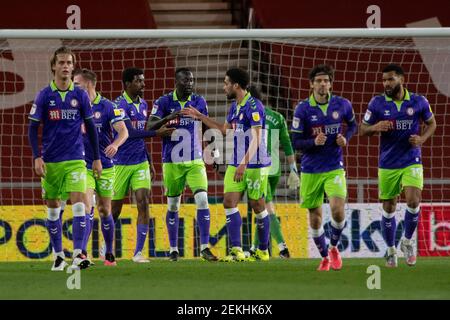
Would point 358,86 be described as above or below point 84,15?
below

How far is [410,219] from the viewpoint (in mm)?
11945

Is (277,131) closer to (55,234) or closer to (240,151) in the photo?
(240,151)

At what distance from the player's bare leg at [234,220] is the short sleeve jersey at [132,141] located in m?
1.17

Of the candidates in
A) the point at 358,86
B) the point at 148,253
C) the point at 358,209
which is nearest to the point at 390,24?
the point at 358,86

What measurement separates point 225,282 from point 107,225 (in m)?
3.16

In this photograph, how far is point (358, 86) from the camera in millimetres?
18000

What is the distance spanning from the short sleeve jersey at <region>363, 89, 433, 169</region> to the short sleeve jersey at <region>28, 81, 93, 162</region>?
10.4 feet

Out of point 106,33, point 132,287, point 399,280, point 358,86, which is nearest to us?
point 132,287

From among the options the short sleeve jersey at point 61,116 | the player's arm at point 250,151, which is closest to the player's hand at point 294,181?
the player's arm at point 250,151

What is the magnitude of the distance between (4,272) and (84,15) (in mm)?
8526

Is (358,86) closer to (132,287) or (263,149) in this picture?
(263,149)

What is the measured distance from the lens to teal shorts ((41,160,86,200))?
10.7 meters

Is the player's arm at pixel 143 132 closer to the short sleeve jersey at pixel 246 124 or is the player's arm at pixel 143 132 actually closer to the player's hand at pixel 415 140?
the short sleeve jersey at pixel 246 124

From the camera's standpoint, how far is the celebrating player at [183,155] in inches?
512
